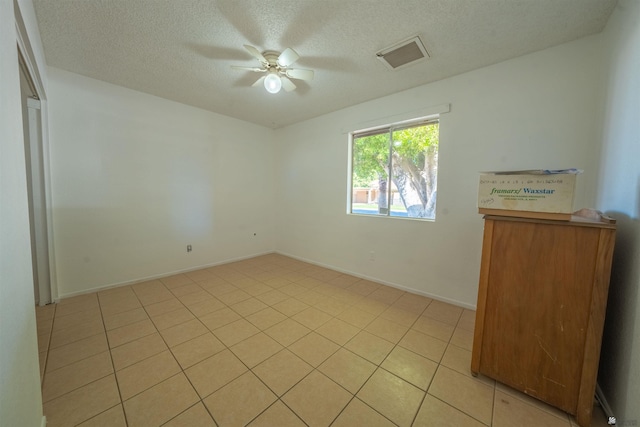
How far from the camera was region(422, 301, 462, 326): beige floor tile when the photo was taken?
2.31 m

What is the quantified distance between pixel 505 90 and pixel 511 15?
0.74 meters

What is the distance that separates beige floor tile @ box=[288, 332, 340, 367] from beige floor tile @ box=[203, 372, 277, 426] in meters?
0.38

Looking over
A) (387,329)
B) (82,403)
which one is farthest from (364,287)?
(82,403)

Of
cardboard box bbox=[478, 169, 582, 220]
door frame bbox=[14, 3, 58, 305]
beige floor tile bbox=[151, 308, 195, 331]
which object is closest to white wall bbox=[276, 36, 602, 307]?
cardboard box bbox=[478, 169, 582, 220]

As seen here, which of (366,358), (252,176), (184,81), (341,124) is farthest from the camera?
(252,176)

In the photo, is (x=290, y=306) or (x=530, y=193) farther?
(x=290, y=306)

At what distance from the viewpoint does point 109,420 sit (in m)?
1.25

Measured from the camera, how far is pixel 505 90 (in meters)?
2.22

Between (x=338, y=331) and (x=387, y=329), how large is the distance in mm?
481

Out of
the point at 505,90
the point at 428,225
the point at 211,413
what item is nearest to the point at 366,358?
the point at 211,413

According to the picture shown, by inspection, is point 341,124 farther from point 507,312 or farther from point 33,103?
point 33,103

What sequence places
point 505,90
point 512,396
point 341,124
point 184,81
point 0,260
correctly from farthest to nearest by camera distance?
point 341,124 < point 184,81 < point 505,90 < point 512,396 < point 0,260

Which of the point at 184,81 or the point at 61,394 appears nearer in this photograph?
the point at 61,394

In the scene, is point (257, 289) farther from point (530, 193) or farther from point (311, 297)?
point (530, 193)
